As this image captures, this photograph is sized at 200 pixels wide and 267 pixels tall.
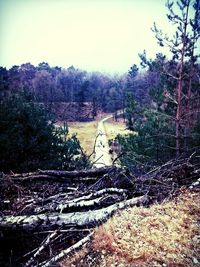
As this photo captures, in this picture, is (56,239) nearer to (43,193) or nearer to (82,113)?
→ (43,193)

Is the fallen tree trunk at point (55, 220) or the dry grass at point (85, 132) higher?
the fallen tree trunk at point (55, 220)

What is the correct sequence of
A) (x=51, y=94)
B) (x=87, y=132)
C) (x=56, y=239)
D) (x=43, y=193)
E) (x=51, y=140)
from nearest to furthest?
(x=56, y=239) → (x=43, y=193) → (x=51, y=140) → (x=87, y=132) → (x=51, y=94)

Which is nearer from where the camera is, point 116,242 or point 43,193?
point 116,242

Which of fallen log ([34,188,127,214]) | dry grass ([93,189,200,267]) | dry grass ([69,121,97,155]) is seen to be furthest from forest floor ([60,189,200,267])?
dry grass ([69,121,97,155])

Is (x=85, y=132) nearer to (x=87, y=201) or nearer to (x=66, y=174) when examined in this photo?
(x=66, y=174)

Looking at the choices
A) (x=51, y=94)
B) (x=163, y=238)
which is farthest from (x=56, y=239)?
(x=51, y=94)

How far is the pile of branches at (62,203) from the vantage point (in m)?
3.98

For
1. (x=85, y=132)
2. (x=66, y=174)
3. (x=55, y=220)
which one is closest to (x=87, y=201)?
(x=55, y=220)

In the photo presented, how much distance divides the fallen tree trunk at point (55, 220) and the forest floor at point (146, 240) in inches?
9.4

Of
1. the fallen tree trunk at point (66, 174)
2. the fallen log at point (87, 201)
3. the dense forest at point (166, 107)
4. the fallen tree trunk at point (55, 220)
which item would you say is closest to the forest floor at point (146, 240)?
the fallen tree trunk at point (55, 220)

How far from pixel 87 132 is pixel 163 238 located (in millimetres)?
35665

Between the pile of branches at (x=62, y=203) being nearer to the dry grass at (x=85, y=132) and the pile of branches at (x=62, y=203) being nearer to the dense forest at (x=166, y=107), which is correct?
the dense forest at (x=166, y=107)

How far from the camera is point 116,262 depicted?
317 cm

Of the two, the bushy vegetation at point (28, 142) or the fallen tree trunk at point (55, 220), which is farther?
the bushy vegetation at point (28, 142)
